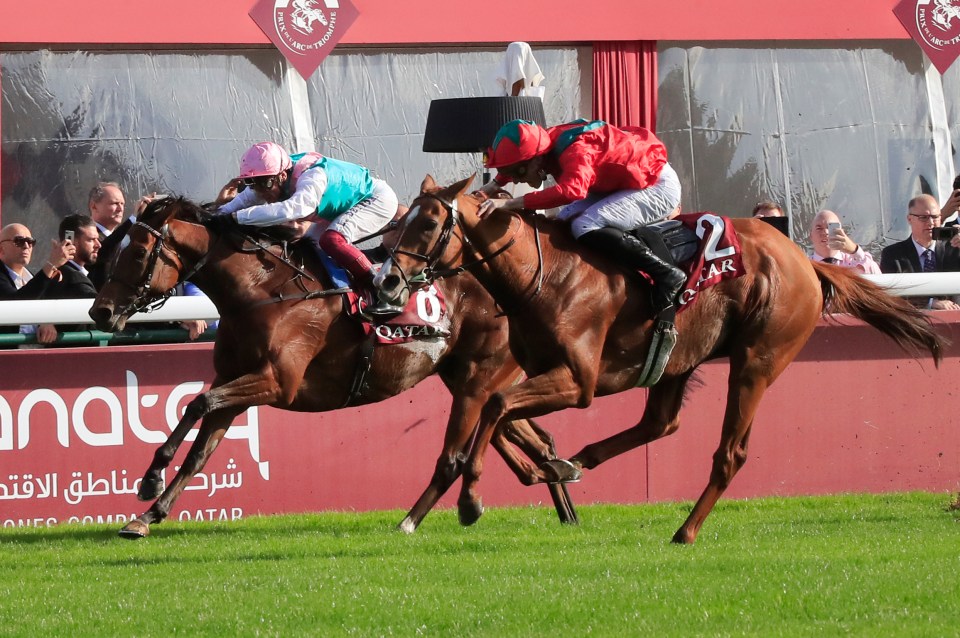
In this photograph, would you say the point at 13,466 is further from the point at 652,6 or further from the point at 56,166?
the point at 652,6

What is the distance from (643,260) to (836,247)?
3968 mm

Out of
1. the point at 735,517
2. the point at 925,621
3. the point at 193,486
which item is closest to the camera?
the point at 925,621

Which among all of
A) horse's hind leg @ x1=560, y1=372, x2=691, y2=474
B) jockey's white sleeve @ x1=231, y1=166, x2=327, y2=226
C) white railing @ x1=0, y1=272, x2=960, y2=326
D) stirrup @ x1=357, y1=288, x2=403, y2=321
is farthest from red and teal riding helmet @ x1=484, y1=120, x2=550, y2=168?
white railing @ x1=0, y1=272, x2=960, y2=326

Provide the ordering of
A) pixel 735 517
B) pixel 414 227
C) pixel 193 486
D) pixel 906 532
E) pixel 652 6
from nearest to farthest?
1. pixel 414 227
2. pixel 906 532
3. pixel 735 517
4. pixel 193 486
5. pixel 652 6

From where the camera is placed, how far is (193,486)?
9.40 metres

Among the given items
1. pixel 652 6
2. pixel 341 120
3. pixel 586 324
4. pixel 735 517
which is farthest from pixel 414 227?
pixel 652 6

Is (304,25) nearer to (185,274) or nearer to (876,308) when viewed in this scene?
(185,274)

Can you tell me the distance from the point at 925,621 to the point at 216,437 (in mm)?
4296

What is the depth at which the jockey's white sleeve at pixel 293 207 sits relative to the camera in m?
8.12

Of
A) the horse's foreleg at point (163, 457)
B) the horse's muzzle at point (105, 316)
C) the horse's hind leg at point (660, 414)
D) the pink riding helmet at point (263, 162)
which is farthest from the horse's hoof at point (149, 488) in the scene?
the horse's hind leg at point (660, 414)

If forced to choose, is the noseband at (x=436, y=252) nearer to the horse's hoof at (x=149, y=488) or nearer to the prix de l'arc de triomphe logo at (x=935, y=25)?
the horse's hoof at (x=149, y=488)

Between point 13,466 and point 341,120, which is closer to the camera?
point 13,466

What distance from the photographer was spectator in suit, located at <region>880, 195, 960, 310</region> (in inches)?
443

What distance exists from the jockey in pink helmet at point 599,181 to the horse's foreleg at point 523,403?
730mm
